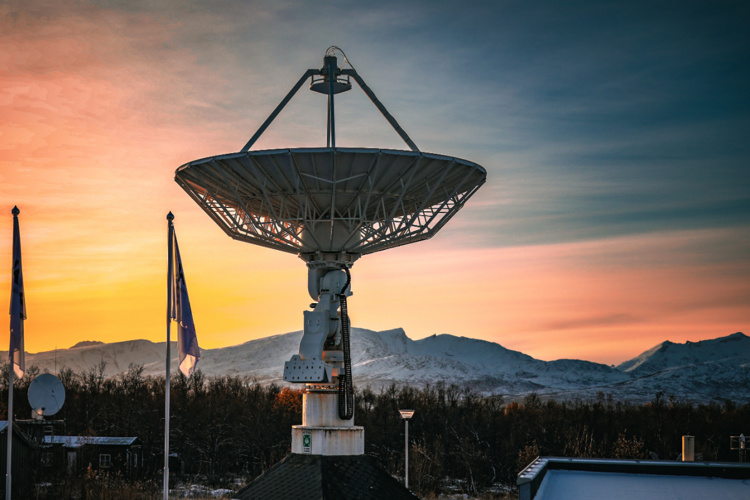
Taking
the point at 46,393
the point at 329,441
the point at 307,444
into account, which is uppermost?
the point at 46,393

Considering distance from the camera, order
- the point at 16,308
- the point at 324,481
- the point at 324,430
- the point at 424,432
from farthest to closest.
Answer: the point at 424,432, the point at 324,430, the point at 16,308, the point at 324,481

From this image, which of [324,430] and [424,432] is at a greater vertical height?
[324,430]

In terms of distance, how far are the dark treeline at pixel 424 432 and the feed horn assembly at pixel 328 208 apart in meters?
31.8


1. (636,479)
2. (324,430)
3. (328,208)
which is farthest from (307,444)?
(636,479)

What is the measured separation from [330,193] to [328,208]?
0.94m

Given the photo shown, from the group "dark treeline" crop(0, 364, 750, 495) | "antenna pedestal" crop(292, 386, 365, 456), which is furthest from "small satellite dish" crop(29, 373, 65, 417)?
"antenna pedestal" crop(292, 386, 365, 456)

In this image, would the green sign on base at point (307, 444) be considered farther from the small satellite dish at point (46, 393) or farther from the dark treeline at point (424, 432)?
the dark treeline at point (424, 432)

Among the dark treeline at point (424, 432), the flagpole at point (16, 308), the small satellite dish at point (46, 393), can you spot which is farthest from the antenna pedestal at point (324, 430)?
the dark treeline at point (424, 432)

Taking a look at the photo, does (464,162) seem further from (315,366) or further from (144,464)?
(144,464)

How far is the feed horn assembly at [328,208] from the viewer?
29.9 m

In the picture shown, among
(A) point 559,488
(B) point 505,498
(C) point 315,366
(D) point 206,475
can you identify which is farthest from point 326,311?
(D) point 206,475

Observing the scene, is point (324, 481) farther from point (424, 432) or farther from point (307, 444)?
point (424, 432)

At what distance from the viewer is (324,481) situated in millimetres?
29078

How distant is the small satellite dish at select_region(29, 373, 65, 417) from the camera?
47.5 meters
